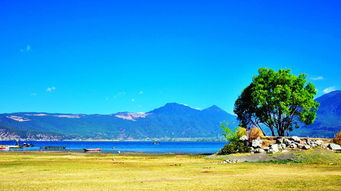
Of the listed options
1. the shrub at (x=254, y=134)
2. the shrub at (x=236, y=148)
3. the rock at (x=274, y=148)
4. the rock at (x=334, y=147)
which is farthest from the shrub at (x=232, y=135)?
the rock at (x=334, y=147)

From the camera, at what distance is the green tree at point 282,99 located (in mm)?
69000

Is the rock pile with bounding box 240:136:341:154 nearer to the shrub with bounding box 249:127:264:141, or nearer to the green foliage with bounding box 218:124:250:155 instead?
the shrub with bounding box 249:127:264:141

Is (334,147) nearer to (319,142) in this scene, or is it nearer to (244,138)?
(319,142)

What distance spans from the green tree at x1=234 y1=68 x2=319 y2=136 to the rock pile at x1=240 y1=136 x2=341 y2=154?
9830mm

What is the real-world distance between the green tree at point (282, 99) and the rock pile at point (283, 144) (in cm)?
983

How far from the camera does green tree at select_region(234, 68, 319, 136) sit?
69.0m

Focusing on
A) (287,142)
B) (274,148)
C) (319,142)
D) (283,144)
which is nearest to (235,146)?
(283,144)

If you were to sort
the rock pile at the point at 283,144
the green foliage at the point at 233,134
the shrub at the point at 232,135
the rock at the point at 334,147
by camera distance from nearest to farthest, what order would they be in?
the rock at the point at 334,147 < the rock pile at the point at 283,144 < the shrub at the point at 232,135 < the green foliage at the point at 233,134

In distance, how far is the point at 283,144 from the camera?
56969 mm

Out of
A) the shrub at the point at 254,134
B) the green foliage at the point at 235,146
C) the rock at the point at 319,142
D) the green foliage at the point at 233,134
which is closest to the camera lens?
the rock at the point at 319,142

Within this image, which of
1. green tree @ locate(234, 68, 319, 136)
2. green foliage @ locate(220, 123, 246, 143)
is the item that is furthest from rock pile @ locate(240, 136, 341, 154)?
green tree @ locate(234, 68, 319, 136)

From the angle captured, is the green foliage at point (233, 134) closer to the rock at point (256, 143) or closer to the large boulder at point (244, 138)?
the large boulder at point (244, 138)

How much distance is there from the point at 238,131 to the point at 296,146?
12473 mm

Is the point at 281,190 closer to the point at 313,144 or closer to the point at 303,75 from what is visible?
the point at 313,144
